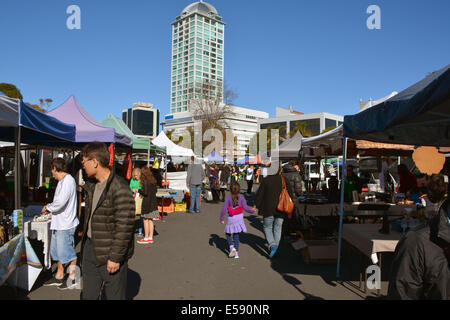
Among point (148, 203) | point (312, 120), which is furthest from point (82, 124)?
point (312, 120)

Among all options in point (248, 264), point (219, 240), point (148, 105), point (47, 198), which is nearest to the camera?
point (248, 264)

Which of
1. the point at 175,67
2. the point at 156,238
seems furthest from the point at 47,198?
the point at 175,67

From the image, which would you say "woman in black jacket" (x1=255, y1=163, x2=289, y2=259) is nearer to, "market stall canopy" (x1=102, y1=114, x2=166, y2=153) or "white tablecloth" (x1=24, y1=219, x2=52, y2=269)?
"white tablecloth" (x1=24, y1=219, x2=52, y2=269)

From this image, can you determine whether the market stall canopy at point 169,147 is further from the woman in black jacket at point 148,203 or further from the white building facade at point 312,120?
the white building facade at point 312,120

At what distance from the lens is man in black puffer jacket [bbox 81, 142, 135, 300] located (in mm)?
2605

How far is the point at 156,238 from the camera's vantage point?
7578 millimetres

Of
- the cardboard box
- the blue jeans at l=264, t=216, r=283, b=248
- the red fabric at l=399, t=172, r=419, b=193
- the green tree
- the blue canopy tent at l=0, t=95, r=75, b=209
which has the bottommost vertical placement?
the cardboard box

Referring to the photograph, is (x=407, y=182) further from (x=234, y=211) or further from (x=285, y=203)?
(x=234, y=211)

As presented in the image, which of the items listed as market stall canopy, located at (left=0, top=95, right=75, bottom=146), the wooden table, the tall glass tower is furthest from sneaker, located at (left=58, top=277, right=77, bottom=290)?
the tall glass tower

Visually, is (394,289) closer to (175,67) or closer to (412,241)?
(412,241)

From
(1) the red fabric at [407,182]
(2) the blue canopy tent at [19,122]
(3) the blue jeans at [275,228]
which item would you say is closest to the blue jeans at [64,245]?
(2) the blue canopy tent at [19,122]

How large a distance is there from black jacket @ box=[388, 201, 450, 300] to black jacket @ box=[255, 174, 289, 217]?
377cm

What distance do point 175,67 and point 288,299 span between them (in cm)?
18695
